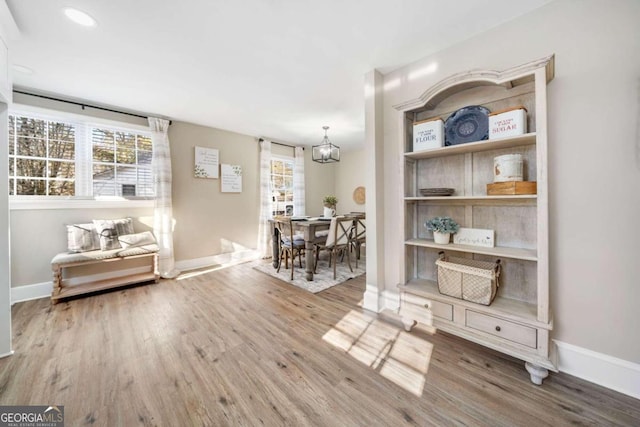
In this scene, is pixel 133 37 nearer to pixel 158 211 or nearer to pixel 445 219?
pixel 158 211

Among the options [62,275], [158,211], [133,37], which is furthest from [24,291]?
[133,37]

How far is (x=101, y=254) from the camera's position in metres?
2.86

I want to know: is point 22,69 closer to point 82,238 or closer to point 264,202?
point 82,238

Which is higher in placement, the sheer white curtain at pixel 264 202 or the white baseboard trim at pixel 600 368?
the sheer white curtain at pixel 264 202

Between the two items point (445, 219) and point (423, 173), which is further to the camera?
point (423, 173)

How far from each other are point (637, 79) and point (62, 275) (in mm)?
5310

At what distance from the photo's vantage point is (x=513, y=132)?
1.52 metres

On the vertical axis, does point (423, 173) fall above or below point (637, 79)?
below

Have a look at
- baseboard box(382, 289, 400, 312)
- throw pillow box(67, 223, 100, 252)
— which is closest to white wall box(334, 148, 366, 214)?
baseboard box(382, 289, 400, 312)

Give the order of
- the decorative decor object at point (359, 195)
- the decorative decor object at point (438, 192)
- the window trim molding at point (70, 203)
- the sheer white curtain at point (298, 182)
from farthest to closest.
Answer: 1. the decorative decor object at point (359, 195)
2. the sheer white curtain at point (298, 182)
3. the window trim molding at point (70, 203)
4. the decorative decor object at point (438, 192)

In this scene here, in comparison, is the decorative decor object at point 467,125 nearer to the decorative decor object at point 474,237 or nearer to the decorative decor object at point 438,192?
the decorative decor object at point 438,192

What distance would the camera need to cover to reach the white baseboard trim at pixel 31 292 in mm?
2695

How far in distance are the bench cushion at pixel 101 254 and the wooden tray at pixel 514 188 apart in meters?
3.86

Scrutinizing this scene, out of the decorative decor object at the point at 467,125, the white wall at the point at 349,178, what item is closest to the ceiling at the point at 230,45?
the decorative decor object at the point at 467,125
